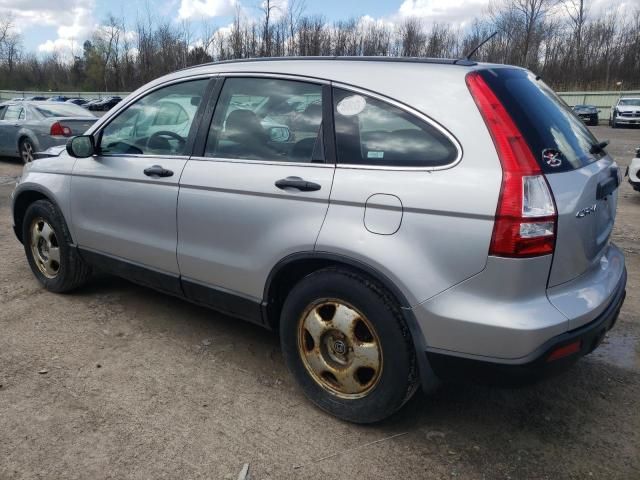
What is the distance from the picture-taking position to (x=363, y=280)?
2533 mm

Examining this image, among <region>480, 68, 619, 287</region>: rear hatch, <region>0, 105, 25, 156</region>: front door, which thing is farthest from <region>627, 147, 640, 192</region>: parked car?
<region>0, 105, 25, 156</region>: front door

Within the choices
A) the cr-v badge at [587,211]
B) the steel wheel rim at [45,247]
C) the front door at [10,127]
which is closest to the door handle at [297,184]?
the cr-v badge at [587,211]

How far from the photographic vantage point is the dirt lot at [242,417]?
2.50 meters

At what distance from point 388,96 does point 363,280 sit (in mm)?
875

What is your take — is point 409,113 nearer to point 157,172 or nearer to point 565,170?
point 565,170

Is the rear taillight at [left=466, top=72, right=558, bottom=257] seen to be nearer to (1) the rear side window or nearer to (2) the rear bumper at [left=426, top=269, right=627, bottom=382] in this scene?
(1) the rear side window

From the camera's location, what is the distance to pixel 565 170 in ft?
7.67

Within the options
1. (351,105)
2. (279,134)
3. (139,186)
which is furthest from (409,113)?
(139,186)

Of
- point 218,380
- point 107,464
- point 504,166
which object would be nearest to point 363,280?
point 504,166

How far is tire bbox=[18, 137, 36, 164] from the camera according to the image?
1155cm

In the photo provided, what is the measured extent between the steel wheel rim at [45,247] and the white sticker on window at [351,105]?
277 centimetres

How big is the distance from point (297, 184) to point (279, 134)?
1.32 ft

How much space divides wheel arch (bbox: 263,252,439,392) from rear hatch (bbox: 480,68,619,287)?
2.02ft

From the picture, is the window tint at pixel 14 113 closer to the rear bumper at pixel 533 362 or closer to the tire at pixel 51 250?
the tire at pixel 51 250
